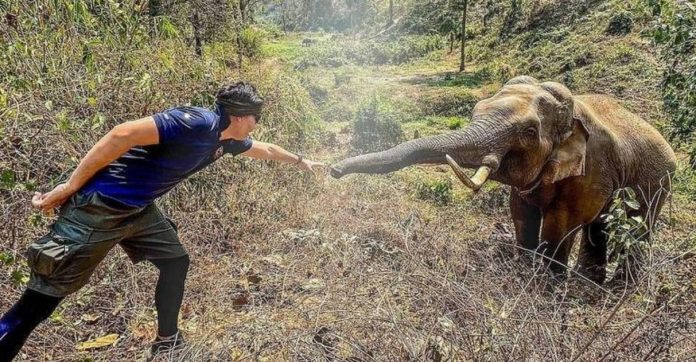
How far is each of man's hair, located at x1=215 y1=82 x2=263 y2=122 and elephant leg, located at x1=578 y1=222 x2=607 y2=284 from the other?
319 cm

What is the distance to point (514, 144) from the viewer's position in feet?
13.1

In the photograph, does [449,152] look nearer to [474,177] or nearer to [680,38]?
[474,177]

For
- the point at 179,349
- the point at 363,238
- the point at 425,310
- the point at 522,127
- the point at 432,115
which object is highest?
the point at 522,127

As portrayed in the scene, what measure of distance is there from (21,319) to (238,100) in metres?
1.34

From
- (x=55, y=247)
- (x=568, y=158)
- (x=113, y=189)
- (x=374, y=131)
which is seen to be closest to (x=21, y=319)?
(x=55, y=247)

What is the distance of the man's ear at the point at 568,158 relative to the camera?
163 inches

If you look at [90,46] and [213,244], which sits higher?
[90,46]

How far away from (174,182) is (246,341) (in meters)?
0.84

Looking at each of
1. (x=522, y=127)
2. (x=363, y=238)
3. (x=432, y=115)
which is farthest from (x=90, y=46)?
(x=432, y=115)

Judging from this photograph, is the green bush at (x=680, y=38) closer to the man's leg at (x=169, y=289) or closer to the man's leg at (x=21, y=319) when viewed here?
the man's leg at (x=169, y=289)

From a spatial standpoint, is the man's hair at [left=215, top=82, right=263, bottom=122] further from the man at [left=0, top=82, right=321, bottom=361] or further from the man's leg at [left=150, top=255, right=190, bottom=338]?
the man's leg at [left=150, top=255, right=190, bottom=338]

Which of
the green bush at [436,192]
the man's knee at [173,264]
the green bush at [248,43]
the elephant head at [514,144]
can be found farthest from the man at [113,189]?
the green bush at [248,43]

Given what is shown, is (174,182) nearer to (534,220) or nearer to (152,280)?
(152,280)

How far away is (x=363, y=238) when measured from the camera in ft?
16.1
